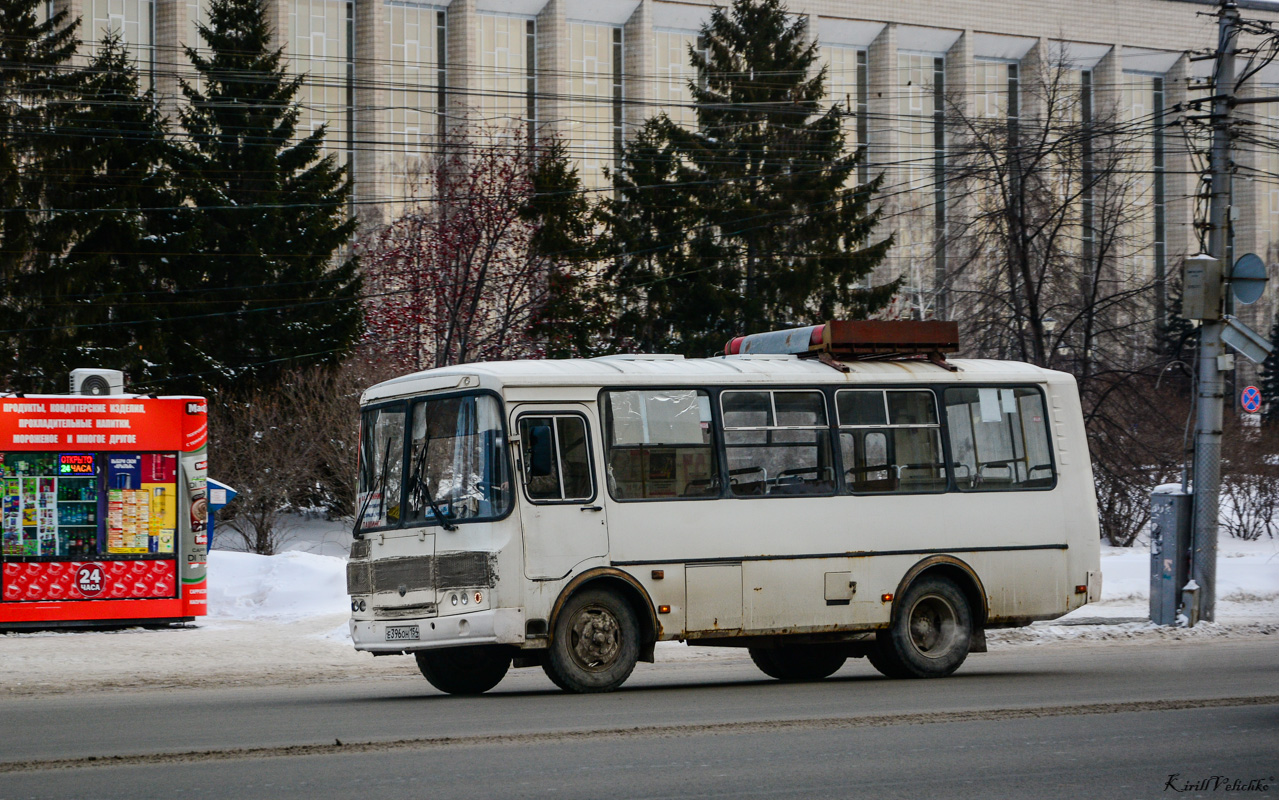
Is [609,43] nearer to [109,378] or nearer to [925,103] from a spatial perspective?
[925,103]

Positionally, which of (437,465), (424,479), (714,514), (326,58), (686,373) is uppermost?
(326,58)

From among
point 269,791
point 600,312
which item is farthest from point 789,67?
point 269,791

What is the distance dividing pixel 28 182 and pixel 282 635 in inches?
1048

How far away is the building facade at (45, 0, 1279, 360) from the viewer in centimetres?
6350

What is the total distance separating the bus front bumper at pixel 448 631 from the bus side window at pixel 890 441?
3.53m

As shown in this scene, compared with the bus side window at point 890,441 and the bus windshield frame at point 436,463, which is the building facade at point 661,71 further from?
the bus windshield frame at point 436,463

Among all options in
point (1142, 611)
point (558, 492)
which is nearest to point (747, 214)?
point (1142, 611)

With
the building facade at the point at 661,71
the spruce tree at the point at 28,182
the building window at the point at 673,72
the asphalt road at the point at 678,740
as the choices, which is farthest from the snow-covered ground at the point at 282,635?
the building window at the point at 673,72

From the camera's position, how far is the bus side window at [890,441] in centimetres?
1413

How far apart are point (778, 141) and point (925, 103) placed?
30.3 m

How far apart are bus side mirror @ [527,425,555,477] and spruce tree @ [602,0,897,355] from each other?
3236cm

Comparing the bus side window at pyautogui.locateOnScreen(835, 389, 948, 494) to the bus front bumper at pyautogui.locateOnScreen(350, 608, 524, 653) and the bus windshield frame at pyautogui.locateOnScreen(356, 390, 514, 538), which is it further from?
the bus front bumper at pyautogui.locateOnScreen(350, 608, 524, 653)

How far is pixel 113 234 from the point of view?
41531 millimetres

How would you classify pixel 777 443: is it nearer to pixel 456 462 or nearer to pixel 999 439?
pixel 999 439
